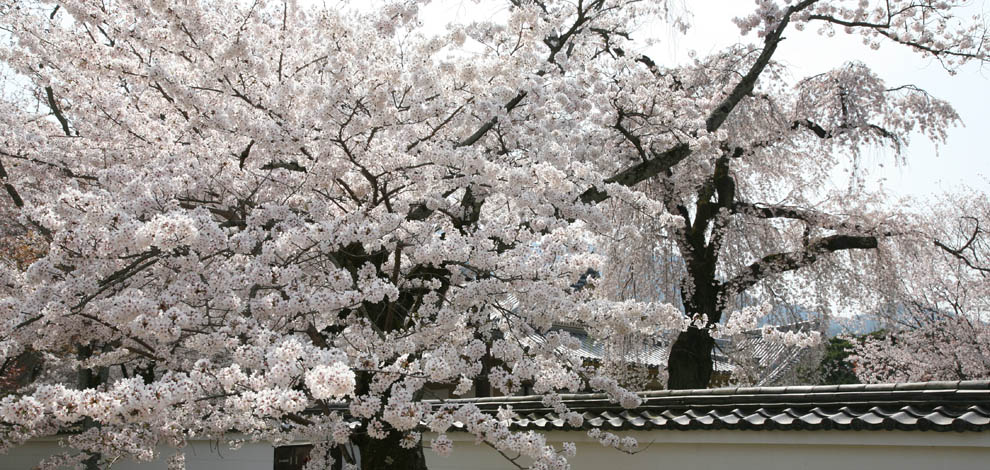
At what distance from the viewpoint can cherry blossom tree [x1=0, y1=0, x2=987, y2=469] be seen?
12.1 feet

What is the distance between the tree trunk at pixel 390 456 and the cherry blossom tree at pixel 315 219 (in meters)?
0.02

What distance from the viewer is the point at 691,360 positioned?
415 inches

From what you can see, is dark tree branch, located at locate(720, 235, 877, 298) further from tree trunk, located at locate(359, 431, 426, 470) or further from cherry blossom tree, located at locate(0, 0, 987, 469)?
tree trunk, located at locate(359, 431, 426, 470)

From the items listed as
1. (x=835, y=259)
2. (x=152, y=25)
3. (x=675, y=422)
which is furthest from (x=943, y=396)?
(x=835, y=259)

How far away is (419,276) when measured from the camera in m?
5.30

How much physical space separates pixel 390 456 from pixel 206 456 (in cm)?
581

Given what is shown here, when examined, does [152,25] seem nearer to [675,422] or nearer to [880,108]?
[675,422]

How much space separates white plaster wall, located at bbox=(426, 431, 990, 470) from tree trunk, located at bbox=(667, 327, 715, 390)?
545cm

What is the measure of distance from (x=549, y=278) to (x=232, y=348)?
2048 millimetres

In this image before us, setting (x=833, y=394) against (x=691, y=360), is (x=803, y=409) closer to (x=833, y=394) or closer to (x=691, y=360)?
(x=833, y=394)

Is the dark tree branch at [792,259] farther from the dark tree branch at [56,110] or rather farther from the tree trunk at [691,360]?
the dark tree branch at [56,110]

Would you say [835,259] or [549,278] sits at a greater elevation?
[835,259]

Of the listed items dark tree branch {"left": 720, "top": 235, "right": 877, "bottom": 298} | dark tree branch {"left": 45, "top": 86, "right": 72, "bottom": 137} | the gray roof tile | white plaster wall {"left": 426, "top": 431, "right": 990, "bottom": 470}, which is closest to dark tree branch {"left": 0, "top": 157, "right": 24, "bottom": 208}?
dark tree branch {"left": 45, "top": 86, "right": 72, "bottom": 137}

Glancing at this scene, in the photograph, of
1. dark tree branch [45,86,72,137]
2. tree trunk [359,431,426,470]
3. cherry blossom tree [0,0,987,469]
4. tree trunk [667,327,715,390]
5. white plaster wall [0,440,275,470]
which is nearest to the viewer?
cherry blossom tree [0,0,987,469]
